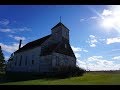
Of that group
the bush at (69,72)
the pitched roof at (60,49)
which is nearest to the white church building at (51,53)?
the pitched roof at (60,49)

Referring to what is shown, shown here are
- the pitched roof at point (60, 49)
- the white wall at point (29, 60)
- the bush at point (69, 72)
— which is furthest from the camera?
the white wall at point (29, 60)

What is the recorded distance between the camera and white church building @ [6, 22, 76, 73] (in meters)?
28.7

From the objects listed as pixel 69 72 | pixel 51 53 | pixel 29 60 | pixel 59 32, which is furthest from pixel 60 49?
pixel 69 72

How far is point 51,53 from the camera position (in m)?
28.1

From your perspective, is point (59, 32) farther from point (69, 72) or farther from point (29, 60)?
point (69, 72)

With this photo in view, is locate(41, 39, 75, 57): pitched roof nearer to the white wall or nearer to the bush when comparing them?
the white wall

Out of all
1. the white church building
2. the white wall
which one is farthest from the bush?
the white wall

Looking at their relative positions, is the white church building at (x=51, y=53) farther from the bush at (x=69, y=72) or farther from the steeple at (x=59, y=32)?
the bush at (x=69, y=72)

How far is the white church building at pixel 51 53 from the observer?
94.2 feet

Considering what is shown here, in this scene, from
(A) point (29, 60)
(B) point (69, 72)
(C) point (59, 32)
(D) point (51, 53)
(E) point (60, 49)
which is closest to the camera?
(B) point (69, 72)

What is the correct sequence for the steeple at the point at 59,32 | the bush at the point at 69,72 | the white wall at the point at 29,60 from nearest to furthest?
the bush at the point at 69,72, the white wall at the point at 29,60, the steeple at the point at 59,32
